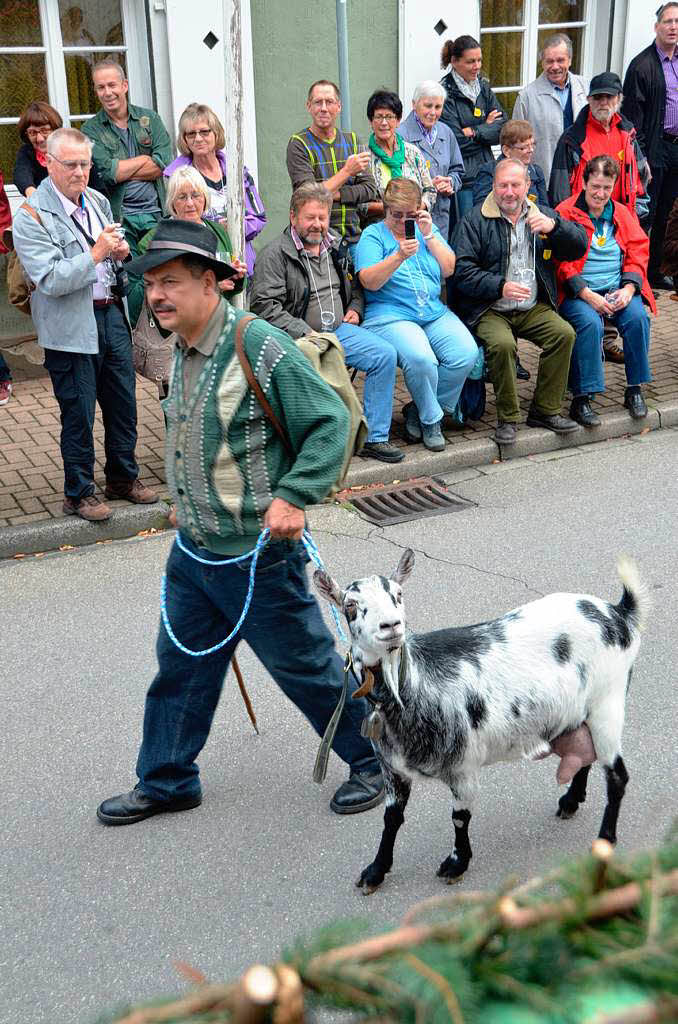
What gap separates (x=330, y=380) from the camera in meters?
3.95

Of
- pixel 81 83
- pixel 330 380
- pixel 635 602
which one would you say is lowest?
pixel 635 602

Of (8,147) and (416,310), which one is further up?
(8,147)

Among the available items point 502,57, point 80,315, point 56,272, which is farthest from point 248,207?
point 502,57

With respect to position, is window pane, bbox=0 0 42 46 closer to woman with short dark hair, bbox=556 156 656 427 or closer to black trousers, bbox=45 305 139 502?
black trousers, bbox=45 305 139 502

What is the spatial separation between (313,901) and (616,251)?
6357mm

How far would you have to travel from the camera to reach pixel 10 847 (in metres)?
4.15

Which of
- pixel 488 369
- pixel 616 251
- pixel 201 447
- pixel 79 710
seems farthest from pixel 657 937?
pixel 616 251

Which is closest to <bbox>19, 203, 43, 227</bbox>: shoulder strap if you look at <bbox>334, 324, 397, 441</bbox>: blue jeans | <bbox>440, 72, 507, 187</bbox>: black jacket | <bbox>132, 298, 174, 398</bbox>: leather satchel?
Answer: <bbox>132, 298, 174, 398</bbox>: leather satchel

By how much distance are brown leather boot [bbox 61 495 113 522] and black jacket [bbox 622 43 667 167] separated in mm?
7026

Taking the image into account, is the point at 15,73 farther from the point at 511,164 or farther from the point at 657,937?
the point at 657,937

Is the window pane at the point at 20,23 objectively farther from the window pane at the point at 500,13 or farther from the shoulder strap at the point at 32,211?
the window pane at the point at 500,13

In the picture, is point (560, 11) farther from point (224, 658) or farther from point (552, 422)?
point (224, 658)

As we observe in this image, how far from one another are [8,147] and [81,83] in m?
0.83

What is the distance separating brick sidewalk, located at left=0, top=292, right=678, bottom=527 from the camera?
23.8ft
